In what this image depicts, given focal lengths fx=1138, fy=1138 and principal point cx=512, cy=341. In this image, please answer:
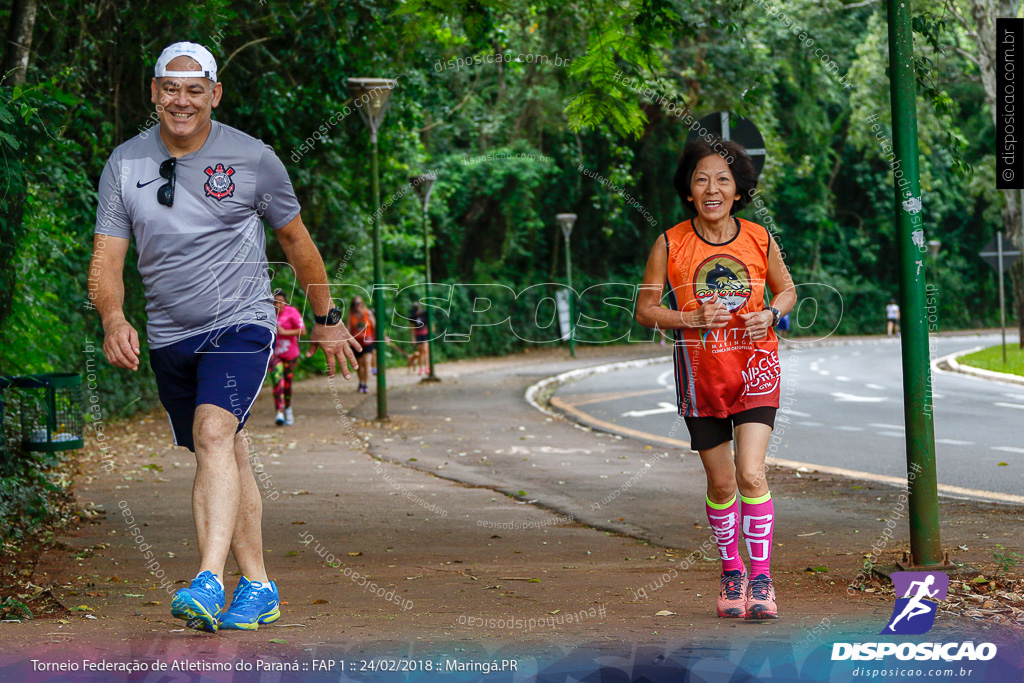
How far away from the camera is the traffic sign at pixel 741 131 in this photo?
27.8 ft

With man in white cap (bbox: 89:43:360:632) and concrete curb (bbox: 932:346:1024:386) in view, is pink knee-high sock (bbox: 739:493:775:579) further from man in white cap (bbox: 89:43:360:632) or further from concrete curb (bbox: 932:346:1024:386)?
concrete curb (bbox: 932:346:1024:386)

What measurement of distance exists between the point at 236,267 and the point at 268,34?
1028 centimetres

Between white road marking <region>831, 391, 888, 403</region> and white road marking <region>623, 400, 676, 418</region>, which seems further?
white road marking <region>831, 391, 888, 403</region>

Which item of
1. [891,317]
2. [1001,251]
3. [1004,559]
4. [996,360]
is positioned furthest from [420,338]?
[891,317]

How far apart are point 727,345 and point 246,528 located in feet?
6.51

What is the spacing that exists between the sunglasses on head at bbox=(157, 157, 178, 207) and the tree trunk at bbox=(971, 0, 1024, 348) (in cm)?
1587

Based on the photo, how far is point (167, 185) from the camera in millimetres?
4016

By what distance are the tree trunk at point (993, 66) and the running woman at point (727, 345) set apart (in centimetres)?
1442

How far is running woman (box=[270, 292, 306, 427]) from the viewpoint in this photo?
→ 14.2m

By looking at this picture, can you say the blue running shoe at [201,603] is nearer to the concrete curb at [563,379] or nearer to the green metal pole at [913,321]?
the green metal pole at [913,321]

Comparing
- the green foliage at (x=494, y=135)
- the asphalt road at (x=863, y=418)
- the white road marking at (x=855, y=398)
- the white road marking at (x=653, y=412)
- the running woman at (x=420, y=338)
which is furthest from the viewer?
the running woman at (x=420, y=338)

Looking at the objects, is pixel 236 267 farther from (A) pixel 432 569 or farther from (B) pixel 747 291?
(A) pixel 432 569

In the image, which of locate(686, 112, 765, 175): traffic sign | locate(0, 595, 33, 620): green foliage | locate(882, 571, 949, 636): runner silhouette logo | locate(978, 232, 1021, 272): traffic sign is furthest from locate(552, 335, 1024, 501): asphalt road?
locate(0, 595, 33, 620): green foliage

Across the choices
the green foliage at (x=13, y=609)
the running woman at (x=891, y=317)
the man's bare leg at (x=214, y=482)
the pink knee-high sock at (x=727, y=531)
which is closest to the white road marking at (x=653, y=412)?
the pink knee-high sock at (x=727, y=531)
